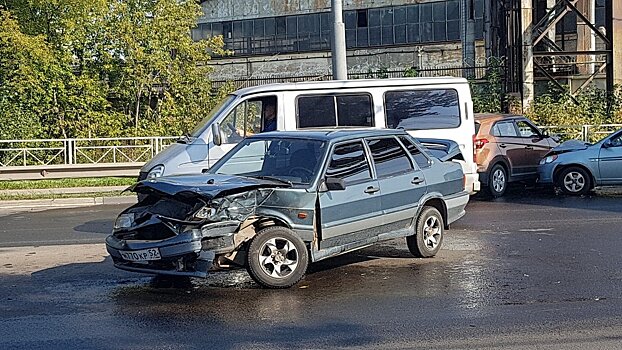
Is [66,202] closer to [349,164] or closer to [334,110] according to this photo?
[334,110]

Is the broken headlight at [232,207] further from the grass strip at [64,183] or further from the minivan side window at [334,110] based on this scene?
the grass strip at [64,183]

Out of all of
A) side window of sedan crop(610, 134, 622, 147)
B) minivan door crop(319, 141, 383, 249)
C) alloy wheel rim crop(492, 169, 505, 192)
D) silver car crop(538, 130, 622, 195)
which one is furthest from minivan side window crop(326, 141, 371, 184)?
side window of sedan crop(610, 134, 622, 147)

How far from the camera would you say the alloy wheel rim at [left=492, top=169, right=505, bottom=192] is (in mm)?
16922

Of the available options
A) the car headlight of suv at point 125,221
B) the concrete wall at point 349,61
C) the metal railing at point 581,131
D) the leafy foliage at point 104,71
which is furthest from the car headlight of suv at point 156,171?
the concrete wall at point 349,61

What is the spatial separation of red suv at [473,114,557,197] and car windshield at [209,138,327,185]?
7.45m

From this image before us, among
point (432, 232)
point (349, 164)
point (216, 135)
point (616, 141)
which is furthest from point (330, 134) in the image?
point (616, 141)

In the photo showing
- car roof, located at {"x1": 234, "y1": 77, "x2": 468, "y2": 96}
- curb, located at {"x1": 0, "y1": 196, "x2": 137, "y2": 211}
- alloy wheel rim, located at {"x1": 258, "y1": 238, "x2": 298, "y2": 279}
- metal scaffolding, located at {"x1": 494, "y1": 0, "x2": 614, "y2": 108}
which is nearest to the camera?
alloy wheel rim, located at {"x1": 258, "y1": 238, "x2": 298, "y2": 279}

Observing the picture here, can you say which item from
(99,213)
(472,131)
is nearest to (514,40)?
(472,131)

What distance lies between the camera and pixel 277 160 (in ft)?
30.9

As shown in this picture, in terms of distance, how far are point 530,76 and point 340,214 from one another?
65.1 ft

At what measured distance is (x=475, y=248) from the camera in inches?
429

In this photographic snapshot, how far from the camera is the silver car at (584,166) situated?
1667cm

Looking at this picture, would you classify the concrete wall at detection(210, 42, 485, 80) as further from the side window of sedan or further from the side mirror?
the side mirror

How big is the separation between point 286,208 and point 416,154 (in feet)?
7.74
